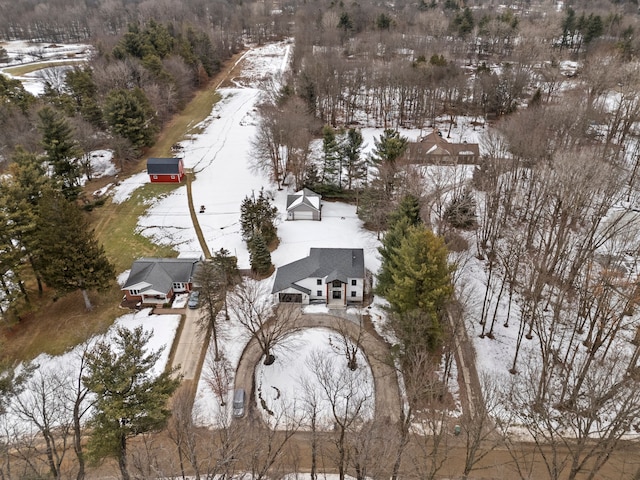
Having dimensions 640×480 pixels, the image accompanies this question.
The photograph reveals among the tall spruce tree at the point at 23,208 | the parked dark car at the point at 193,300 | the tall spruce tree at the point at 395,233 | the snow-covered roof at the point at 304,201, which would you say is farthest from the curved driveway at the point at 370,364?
the tall spruce tree at the point at 23,208

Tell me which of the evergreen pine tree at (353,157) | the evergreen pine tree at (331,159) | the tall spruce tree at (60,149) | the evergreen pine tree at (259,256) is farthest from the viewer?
the evergreen pine tree at (331,159)

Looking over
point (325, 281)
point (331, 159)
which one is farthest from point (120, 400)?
point (331, 159)

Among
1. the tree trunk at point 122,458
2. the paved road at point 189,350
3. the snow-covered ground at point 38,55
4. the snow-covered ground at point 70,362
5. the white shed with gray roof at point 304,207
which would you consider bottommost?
the paved road at point 189,350

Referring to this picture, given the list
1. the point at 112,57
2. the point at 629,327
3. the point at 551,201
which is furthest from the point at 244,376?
the point at 112,57

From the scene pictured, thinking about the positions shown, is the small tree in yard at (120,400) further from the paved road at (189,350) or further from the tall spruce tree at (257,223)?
the tall spruce tree at (257,223)

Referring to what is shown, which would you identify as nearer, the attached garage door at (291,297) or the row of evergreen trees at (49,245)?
the row of evergreen trees at (49,245)

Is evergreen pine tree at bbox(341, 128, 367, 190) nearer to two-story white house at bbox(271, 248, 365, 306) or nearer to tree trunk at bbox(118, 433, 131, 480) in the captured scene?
two-story white house at bbox(271, 248, 365, 306)
